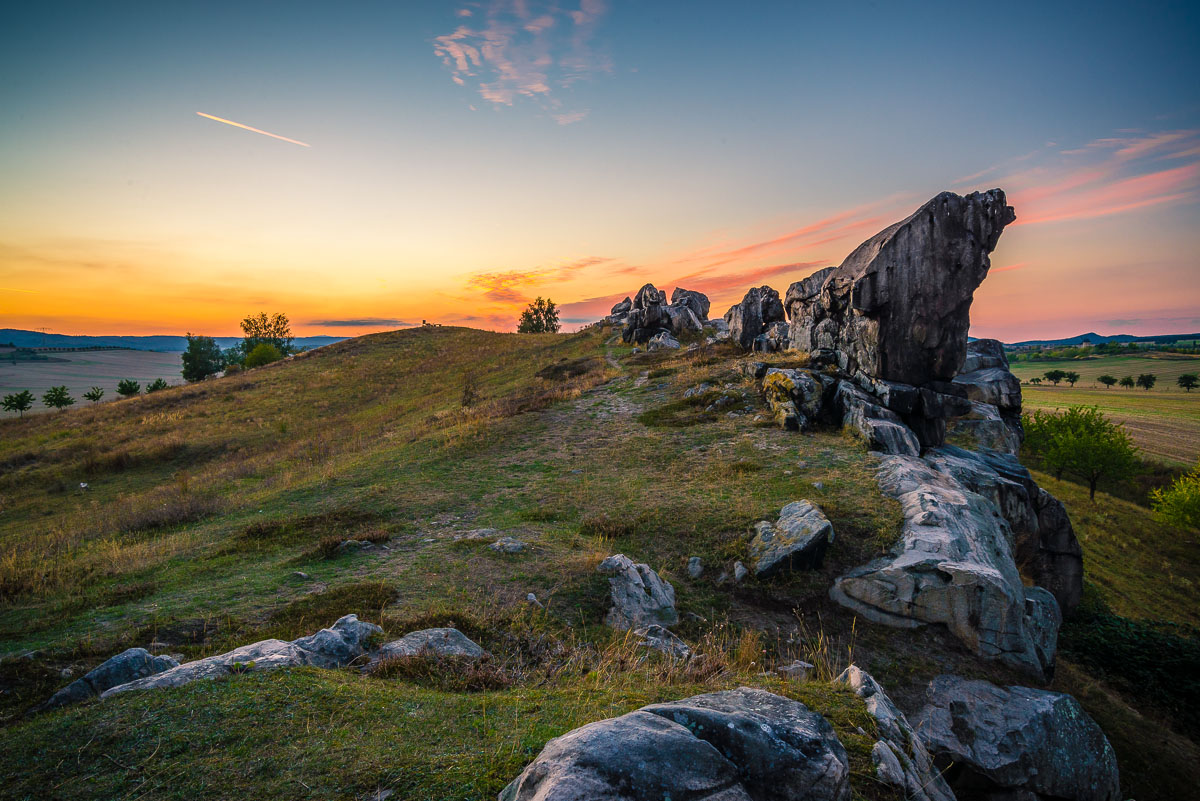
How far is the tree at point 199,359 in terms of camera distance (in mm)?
90625

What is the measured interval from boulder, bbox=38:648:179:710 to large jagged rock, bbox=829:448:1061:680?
12.2m

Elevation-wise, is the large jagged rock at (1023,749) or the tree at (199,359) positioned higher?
the tree at (199,359)

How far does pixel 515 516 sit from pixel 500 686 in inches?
365

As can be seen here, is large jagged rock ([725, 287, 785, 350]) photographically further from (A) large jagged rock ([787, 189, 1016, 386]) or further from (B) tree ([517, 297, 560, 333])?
(B) tree ([517, 297, 560, 333])

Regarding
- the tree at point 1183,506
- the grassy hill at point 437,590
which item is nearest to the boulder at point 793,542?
the grassy hill at point 437,590

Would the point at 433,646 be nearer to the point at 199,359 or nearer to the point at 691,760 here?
the point at 691,760

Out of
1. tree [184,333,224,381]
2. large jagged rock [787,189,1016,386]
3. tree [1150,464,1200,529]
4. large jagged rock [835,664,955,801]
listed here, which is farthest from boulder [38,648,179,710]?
tree [184,333,224,381]

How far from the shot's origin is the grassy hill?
4555 mm

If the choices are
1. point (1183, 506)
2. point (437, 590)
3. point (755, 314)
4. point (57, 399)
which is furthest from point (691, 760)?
point (57, 399)

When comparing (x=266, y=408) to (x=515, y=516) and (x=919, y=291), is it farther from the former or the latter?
(x=919, y=291)

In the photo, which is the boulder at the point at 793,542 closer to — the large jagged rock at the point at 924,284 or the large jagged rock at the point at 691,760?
the large jagged rock at the point at 691,760

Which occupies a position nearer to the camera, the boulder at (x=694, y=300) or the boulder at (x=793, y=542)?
the boulder at (x=793, y=542)

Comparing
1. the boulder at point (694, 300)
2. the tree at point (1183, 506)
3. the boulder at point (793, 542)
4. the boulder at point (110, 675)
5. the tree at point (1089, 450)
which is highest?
the boulder at point (694, 300)

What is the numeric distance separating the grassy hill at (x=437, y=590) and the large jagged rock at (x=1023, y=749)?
80cm
